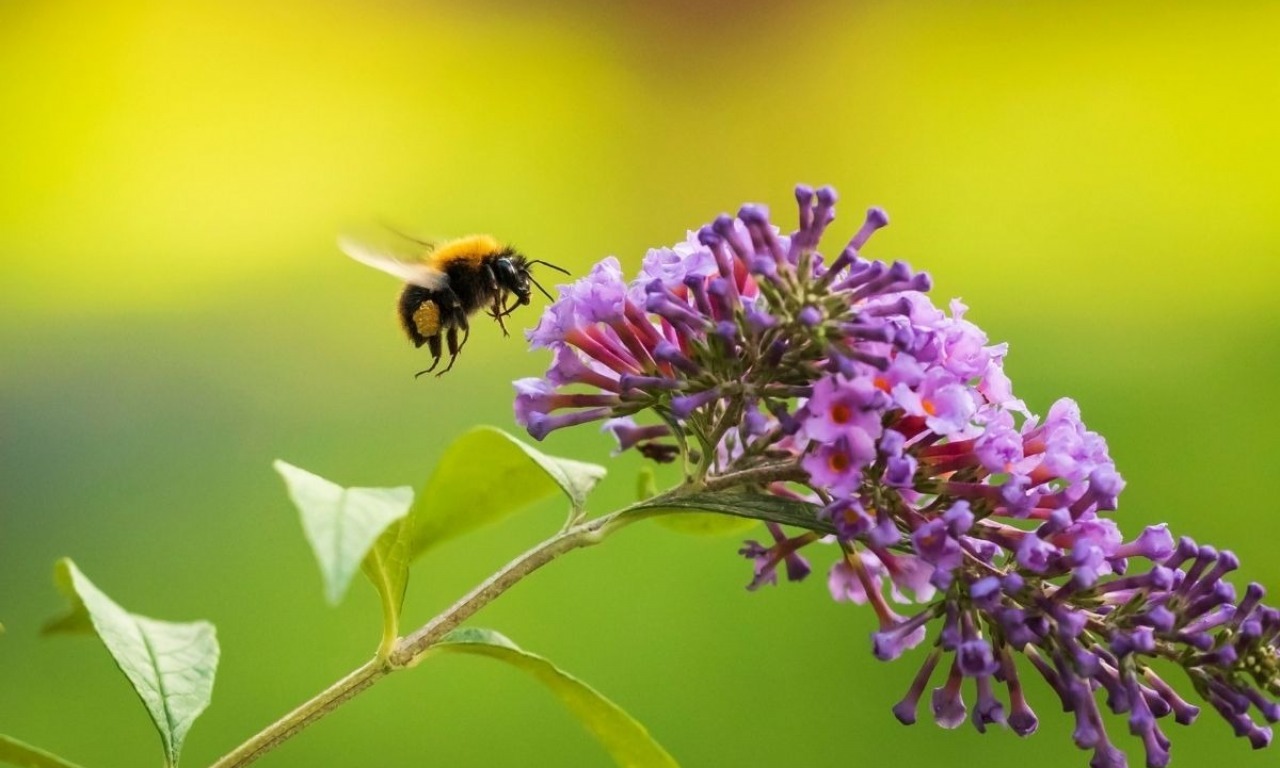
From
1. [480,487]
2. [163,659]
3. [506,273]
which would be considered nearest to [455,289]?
[506,273]

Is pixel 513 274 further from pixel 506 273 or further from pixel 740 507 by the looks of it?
pixel 740 507

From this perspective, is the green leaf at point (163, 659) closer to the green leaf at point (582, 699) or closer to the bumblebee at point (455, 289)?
the green leaf at point (582, 699)

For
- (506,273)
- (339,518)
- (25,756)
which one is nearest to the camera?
(339,518)

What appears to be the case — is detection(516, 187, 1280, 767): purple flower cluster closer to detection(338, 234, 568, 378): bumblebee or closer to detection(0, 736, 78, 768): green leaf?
detection(0, 736, 78, 768): green leaf

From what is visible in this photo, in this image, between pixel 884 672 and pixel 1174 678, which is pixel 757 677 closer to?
pixel 884 672

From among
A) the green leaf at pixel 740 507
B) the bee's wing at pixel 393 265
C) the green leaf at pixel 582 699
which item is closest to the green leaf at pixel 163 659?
the green leaf at pixel 582 699

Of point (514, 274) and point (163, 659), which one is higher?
point (514, 274)
